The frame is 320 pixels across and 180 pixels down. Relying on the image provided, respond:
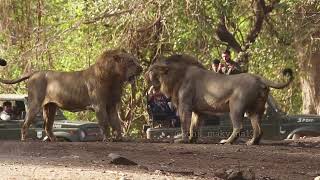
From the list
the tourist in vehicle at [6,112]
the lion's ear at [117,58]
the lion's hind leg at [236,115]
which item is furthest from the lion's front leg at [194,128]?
the tourist in vehicle at [6,112]

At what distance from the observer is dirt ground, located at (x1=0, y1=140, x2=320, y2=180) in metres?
8.95

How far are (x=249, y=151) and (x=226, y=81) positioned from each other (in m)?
1.79

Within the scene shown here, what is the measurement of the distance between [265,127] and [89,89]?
3.96m

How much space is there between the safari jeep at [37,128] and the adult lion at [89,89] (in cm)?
123

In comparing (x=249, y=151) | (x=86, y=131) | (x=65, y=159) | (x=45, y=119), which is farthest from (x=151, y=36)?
(x=65, y=159)

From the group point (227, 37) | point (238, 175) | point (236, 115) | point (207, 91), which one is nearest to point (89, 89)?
point (207, 91)

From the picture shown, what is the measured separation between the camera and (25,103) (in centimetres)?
1614

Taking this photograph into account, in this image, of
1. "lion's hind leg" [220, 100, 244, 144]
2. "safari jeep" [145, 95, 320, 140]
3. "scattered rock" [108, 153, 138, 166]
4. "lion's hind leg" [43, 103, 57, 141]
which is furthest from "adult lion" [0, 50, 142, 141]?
"scattered rock" [108, 153, 138, 166]

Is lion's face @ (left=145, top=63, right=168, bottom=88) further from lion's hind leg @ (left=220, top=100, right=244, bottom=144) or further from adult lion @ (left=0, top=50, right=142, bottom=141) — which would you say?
lion's hind leg @ (left=220, top=100, right=244, bottom=144)

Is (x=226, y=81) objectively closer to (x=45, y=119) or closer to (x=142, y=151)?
(x=142, y=151)

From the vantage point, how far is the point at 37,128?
16406 mm

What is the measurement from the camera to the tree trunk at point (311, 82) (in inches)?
800

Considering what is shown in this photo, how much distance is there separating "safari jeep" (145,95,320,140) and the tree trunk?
3652 millimetres

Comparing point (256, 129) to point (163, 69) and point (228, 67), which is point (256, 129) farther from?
point (228, 67)
